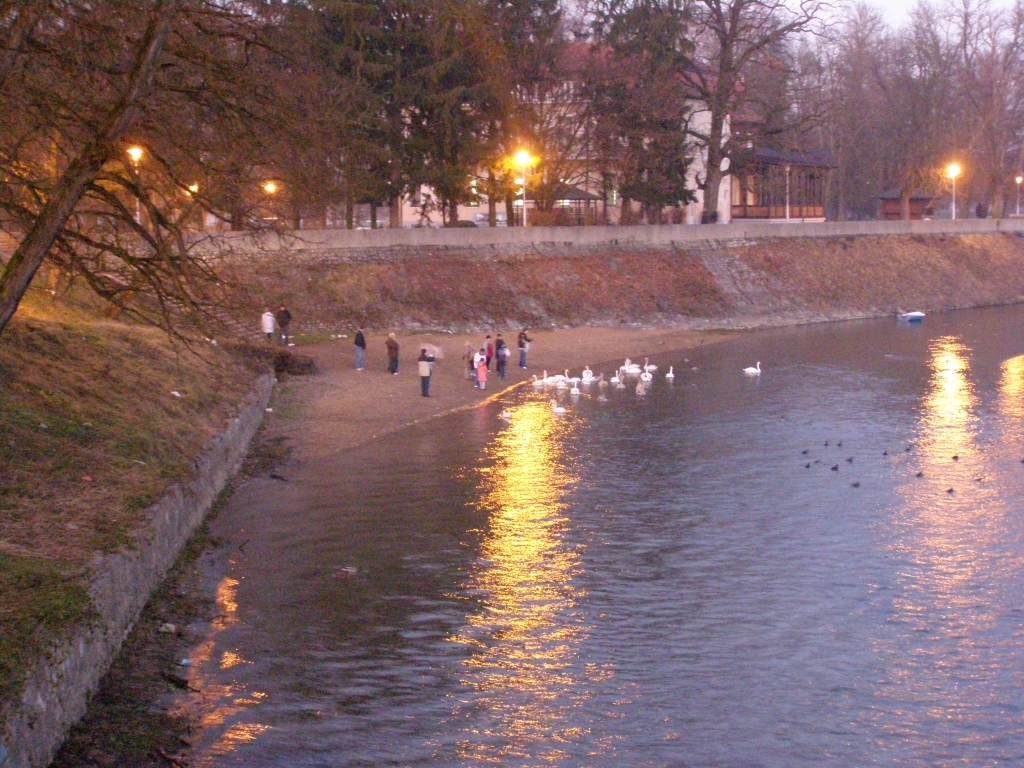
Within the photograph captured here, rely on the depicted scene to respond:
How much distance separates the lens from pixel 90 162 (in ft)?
41.9

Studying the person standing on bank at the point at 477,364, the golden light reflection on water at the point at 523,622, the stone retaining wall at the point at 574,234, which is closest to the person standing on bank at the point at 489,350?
the person standing on bank at the point at 477,364

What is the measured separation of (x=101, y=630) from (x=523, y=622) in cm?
511

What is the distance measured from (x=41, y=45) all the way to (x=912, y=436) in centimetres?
1999

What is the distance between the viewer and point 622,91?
5691 centimetres

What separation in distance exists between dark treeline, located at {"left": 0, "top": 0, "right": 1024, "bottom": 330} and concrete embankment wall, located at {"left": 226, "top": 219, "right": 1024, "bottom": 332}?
2.90m

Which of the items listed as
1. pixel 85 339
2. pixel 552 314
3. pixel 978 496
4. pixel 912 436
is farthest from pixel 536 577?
pixel 552 314

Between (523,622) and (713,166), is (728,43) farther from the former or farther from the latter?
(523,622)

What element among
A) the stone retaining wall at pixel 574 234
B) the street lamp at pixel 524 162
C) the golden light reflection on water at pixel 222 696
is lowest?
the golden light reflection on water at pixel 222 696

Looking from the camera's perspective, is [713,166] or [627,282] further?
[713,166]

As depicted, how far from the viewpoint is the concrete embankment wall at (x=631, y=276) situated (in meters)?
46.3

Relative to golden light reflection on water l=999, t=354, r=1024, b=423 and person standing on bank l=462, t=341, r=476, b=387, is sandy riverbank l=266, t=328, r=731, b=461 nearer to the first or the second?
person standing on bank l=462, t=341, r=476, b=387

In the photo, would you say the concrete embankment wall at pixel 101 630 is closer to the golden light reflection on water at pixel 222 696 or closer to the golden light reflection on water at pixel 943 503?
the golden light reflection on water at pixel 222 696

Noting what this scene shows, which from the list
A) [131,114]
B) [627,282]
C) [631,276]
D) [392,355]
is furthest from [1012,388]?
[131,114]

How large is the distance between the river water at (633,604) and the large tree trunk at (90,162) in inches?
184
